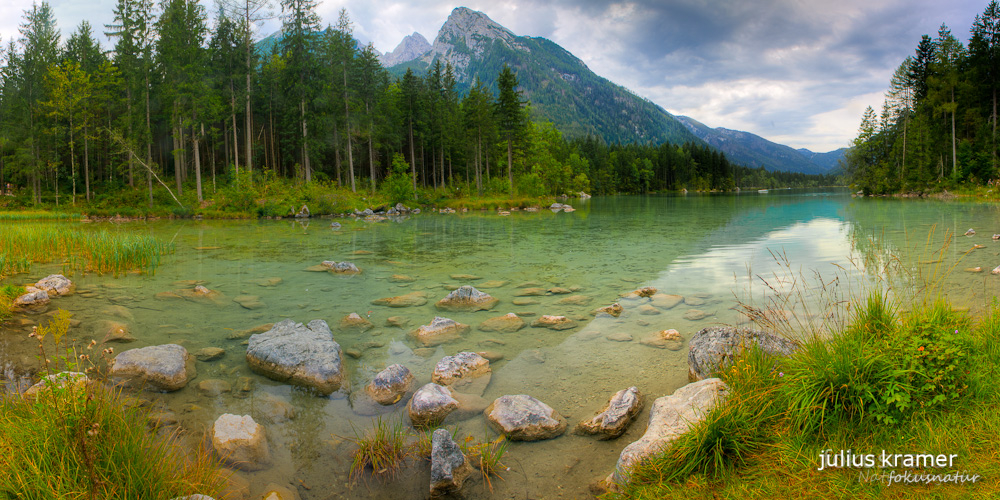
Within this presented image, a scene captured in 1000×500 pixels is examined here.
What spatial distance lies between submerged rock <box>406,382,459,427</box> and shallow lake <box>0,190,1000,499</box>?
0.14m

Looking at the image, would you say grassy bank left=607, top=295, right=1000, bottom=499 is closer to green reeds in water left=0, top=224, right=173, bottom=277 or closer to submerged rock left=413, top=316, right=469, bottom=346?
submerged rock left=413, top=316, right=469, bottom=346

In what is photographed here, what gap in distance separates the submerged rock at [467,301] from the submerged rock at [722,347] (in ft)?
15.1

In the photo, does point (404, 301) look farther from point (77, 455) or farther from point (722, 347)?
point (77, 455)

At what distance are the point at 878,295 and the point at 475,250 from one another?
49.8ft

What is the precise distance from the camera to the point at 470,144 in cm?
6191

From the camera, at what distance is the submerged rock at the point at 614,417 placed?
14.8 feet

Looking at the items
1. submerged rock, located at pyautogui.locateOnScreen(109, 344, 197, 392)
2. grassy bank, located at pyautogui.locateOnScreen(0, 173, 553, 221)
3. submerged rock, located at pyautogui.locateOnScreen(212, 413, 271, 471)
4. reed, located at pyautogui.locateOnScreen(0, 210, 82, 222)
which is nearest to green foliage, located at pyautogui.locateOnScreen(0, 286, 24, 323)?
submerged rock, located at pyautogui.locateOnScreen(109, 344, 197, 392)

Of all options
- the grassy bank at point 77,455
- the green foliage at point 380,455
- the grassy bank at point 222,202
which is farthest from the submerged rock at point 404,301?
the grassy bank at point 222,202

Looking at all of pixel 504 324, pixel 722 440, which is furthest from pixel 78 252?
pixel 722 440

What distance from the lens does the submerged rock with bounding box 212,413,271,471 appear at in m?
4.02

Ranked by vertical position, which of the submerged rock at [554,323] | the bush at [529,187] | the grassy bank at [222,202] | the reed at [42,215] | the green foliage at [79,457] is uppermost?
the bush at [529,187]

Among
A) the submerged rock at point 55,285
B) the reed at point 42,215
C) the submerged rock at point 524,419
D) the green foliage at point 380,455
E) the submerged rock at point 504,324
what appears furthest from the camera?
the reed at point 42,215

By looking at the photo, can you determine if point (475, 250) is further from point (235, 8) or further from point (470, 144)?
point (470, 144)

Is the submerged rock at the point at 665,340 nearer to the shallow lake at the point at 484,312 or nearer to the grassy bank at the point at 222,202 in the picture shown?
the shallow lake at the point at 484,312
